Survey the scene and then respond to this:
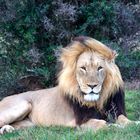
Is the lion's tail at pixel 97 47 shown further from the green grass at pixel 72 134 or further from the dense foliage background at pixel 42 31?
the dense foliage background at pixel 42 31

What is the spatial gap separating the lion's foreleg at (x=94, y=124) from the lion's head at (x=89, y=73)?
0.20m

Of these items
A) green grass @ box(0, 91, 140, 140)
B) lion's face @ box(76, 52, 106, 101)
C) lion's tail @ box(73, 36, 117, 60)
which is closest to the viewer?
green grass @ box(0, 91, 140, 140)

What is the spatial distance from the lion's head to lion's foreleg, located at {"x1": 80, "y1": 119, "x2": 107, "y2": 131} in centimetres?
20

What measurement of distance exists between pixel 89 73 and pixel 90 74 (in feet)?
0.06

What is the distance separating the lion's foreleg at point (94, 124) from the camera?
20.9 ft

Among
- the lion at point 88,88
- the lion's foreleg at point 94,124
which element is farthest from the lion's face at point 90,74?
the lion's foreleg at point 94,124

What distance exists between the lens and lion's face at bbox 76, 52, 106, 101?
6.51m

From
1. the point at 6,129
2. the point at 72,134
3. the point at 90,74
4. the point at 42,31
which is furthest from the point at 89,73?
the point at 42,31

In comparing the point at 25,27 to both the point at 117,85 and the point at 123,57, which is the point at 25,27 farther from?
the point at 117,85

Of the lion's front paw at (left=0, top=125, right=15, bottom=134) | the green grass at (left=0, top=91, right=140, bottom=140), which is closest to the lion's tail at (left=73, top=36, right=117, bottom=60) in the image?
the green grass at (left=0, top=91, right=140, bottom=140)

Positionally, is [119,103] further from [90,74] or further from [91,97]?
[90,74]

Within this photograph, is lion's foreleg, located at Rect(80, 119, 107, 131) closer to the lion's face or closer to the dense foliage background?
the lion's face

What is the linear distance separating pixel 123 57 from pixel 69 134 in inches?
247

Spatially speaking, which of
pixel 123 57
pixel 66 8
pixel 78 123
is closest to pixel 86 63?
pixel 78 123
